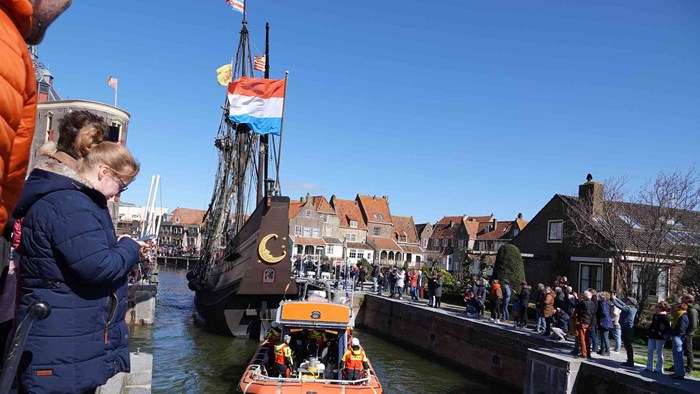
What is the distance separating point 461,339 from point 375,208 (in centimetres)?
5638

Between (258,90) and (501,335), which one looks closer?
(501,335)

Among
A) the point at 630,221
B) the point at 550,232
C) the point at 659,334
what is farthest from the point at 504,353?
the point at 550,232

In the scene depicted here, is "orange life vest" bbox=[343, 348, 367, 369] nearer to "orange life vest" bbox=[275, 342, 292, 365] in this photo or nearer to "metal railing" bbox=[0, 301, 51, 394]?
"orange life vest" bbox=[275, 342, 292, 365]

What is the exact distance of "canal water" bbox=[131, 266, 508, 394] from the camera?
16.7 meters

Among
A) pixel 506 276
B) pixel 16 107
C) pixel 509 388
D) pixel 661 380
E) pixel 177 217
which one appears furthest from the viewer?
pixel 177 217

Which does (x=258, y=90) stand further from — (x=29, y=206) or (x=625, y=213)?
(x=29, y=206)

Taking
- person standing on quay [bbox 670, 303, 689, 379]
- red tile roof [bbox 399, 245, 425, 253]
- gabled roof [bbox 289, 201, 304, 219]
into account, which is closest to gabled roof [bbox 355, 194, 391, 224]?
red tile roof [bbox 399, 245, 425, 253]

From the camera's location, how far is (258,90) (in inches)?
958

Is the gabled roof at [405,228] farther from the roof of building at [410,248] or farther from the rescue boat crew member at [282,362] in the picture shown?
the rescue boat crew member at [282,362]

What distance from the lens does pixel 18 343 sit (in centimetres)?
206

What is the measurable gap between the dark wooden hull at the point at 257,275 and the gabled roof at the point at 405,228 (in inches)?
2229

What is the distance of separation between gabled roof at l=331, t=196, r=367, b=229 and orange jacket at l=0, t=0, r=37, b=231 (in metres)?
71.1

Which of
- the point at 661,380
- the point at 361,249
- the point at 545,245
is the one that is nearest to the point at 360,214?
the point at 361,249

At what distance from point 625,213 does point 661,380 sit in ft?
52.7
